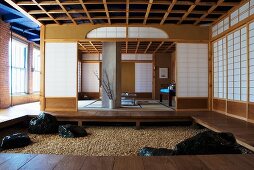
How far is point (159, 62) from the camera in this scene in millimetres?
11906

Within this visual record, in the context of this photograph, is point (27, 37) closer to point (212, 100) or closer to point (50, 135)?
point (50, 135)

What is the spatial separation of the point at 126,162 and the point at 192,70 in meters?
5.12

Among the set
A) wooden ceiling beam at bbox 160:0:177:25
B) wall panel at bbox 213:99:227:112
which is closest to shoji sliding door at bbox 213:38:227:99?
wall panel at bbox 213:99:227:112

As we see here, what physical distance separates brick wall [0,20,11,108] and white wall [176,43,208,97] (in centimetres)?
537

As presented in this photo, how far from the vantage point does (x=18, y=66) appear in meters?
8.58

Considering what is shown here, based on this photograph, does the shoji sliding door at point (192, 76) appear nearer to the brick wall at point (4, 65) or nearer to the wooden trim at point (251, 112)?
the wooden trim at point (251, 112)

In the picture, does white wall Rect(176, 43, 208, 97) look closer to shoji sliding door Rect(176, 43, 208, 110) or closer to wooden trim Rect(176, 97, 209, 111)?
shoji sliding door Rect(176, 43, 208, 110)

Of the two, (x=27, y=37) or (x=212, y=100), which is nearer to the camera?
(x=212, y=100)

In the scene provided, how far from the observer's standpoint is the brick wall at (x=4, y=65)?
6852 millimetres

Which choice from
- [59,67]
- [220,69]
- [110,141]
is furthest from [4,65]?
[220,69]

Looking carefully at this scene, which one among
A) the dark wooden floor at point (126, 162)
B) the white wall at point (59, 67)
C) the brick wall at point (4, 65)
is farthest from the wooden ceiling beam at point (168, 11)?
the brick wall at point (4, 65)

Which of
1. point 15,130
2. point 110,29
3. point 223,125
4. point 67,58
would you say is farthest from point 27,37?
point 223,125

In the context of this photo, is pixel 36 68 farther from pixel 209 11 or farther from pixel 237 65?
pixel 237 65

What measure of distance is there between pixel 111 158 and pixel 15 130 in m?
3.95
